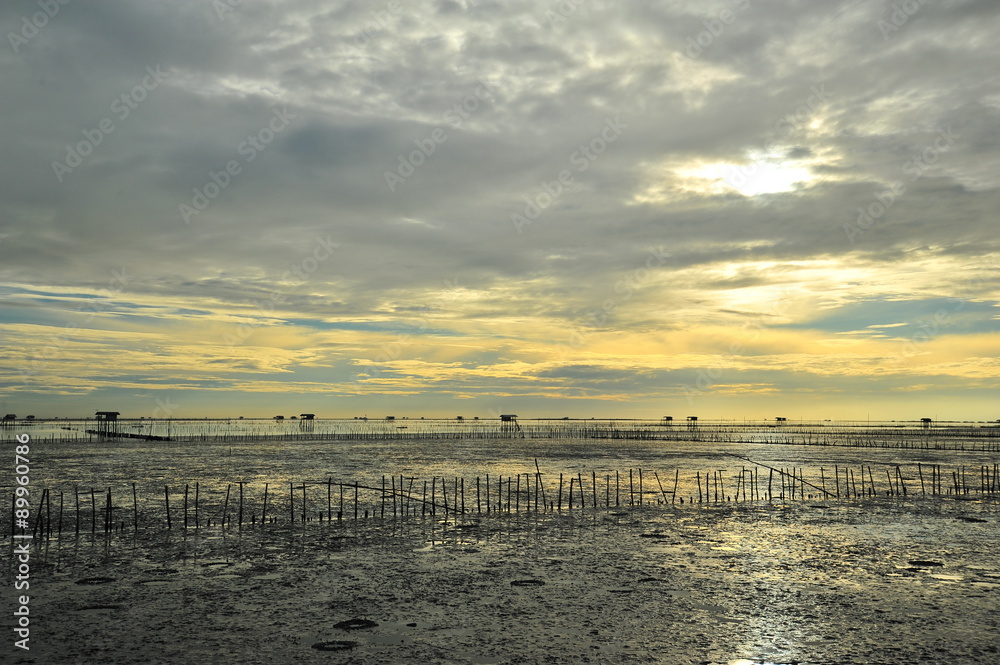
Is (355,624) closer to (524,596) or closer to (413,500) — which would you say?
(524,596)

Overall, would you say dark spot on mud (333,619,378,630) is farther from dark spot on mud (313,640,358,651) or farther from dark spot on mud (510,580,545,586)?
dark spot on mud (510,580,545,586)

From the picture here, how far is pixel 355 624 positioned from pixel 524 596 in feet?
12.5

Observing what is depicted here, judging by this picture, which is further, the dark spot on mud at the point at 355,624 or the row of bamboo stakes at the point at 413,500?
the row of bamboo stakes at the point at 413,500

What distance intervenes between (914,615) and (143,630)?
47.5 feet

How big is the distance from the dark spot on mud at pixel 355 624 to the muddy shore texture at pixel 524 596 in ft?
0.20

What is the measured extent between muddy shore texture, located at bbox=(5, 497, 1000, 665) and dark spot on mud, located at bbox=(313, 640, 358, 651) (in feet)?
0.13

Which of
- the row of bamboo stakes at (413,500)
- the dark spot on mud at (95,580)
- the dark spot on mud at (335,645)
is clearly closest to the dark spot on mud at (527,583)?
the dark spot on mud at (335,645)

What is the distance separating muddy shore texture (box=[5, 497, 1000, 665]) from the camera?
11.4m

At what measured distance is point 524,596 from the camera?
48.5 feet

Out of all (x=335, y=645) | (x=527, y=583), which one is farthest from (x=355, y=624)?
(x=527, y=583)

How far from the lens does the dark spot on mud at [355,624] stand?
1262 centimetres

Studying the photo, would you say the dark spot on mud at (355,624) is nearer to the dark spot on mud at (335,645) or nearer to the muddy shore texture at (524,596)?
the muddy shore texture at (524,596)

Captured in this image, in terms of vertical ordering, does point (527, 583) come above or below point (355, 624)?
below

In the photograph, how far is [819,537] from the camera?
22.0 m
